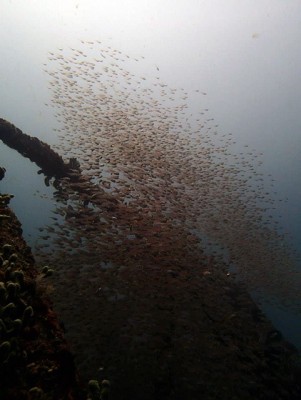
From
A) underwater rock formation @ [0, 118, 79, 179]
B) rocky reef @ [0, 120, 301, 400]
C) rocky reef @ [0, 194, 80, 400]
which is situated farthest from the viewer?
underwater rock formation @ [0, 118, 79, 179]

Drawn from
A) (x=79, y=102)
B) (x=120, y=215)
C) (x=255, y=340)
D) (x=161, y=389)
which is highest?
(x=79, y=102)

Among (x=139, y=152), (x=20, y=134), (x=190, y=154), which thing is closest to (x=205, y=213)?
(x=190, y=154)

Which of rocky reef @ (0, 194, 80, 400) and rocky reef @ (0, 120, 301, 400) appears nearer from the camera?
rocky reef @ (0, 194, 80, 400)

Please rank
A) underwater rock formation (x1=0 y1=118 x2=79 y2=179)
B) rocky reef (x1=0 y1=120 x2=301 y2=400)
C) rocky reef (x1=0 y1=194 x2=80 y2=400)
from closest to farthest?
1. rocky reef (x1=0 y1=194 x2=80 y2=400)
2. rocky reef (x1=0 y1=120 x2=301 y2=400)
3. underwater rock formation (x1=0 y1=118 x2=79 y2=179)

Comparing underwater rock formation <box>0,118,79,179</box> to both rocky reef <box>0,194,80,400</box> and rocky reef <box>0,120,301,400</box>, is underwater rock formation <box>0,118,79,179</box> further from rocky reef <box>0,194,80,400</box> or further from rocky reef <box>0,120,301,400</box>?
rocky reef <box>0,194,80,400</box>

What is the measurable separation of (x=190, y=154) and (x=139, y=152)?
3678mm

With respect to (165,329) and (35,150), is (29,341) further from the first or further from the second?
(35,150)

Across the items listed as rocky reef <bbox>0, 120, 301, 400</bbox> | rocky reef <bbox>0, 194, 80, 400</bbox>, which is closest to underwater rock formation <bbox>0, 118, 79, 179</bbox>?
rocky reef <bbox>0, 120, 301, 400</bbox>

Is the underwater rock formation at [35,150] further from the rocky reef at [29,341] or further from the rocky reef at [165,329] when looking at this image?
the rocky reef at [29,341]

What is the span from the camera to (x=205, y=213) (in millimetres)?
18078

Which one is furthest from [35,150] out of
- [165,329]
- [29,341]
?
[29,341]

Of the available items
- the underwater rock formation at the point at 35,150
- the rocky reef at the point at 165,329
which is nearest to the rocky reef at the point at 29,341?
the rocky reef at the point at 165,329

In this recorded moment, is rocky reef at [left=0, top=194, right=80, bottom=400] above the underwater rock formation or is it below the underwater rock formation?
below

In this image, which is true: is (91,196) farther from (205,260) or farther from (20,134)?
(205,260)
